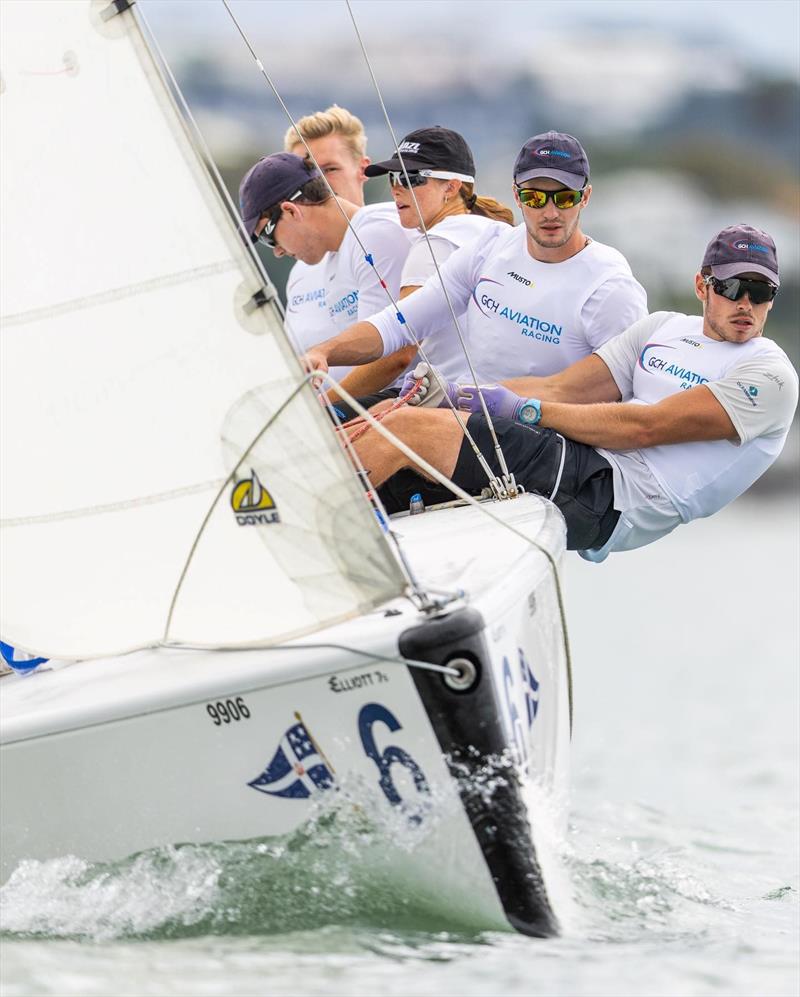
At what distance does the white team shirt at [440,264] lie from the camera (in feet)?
14.3

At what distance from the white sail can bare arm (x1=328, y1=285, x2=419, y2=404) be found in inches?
54.3

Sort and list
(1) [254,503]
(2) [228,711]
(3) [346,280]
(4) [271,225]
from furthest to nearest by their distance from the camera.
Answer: (3) [346,280]
(4) [271,225]
(1) [254,503]
(2) [228,711]

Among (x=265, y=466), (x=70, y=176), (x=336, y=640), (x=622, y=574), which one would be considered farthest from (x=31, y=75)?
(x=622, y=574)

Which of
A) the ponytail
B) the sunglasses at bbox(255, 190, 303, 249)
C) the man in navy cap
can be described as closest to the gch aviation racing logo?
the ponytail

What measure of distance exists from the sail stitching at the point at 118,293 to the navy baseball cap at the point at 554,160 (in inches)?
48.6

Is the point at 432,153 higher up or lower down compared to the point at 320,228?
higher up

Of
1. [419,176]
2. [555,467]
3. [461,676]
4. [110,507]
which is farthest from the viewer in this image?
[419,176]

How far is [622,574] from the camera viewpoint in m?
19.3

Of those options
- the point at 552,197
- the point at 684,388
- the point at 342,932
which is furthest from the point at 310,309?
the point at 342,932

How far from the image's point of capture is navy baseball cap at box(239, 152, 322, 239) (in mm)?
4504

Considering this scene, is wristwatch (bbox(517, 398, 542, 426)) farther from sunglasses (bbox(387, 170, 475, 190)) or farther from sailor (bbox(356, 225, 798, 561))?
sunglasses (bbox(387, 170, 475, 190))

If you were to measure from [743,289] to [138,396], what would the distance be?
1.49m

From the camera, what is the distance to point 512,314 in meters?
4.14

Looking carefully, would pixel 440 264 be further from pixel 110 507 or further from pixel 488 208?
pixel 110 507
